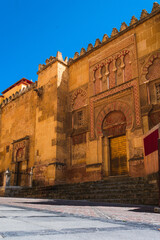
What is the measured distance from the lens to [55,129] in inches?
525

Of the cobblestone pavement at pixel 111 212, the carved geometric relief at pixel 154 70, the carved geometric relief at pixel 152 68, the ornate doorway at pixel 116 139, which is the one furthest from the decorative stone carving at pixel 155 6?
the cobblestone pavement at pixel 111 212

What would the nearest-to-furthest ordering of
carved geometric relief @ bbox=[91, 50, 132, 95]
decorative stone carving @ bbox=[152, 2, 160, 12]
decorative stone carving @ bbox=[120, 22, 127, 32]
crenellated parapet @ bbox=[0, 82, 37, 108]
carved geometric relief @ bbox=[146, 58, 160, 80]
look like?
carved geometric relief @ bbox=[146, 58, 160, 80] < decorative stone carving @ bbox=[152, 2, 160, 12] < carved geometric relief @ bbox=[91, 50, 132, 95] < decorative stone carving @ bbox=[120, 22, 127, 32] < crenellated parapet @ bbox=[0, 82, 37, 108]

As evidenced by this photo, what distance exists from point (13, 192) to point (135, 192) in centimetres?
665

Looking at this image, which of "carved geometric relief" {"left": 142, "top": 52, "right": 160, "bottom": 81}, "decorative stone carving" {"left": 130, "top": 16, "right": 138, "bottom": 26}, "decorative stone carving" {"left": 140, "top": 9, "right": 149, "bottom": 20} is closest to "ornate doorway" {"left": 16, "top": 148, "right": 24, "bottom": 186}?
"carved geometric relief" {"left": 142, "top": 52, "right": 160, "bottom": 81}

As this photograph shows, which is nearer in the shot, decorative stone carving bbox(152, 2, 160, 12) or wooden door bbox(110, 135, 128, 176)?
wooden door bbox(110, 135, 128, 176)

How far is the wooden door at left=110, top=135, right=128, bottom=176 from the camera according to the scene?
36.6 ft

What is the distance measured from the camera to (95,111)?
12.7 m

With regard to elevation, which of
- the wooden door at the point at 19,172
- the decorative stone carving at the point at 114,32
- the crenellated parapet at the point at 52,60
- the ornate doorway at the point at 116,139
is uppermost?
the decorative stone carving at the point at 114,32

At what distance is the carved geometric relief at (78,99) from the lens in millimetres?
13609

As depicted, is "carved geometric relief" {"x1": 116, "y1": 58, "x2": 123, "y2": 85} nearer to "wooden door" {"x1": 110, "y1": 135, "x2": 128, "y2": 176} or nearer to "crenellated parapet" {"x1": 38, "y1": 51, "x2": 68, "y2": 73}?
"wooden door" {"x1": 110, "y1": 135, "x2": 128, "y2": 176}

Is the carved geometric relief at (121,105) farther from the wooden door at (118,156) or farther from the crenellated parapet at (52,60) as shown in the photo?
the crenellated parapet at (52,60)

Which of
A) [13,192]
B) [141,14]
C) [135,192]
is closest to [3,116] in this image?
[13,192]

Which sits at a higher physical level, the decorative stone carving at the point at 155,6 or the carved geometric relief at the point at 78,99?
the decorative stone carving at the point at 155,6

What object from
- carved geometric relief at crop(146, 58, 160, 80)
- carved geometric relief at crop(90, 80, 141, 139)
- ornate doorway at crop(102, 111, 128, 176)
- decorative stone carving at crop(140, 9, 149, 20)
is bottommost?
ornate doorway at crop(102, 111, 128, 176)
